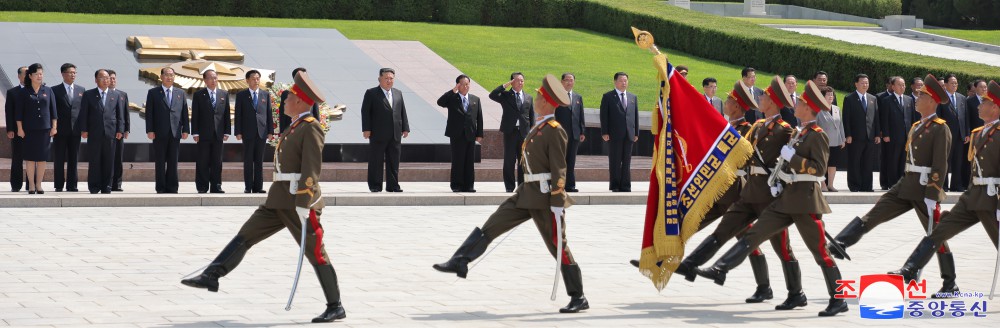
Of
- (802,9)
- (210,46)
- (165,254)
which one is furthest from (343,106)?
(802,9)

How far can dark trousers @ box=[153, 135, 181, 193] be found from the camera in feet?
53.4

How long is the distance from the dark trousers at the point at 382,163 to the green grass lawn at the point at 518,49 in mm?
A: 6784

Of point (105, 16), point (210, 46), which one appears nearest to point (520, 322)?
point (210, 46)

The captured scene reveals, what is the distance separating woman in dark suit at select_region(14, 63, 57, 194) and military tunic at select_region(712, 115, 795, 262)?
9001 mm

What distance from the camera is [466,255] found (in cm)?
909

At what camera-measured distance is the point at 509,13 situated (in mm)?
33594

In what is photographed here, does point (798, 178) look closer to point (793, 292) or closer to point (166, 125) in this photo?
point (793, 292)

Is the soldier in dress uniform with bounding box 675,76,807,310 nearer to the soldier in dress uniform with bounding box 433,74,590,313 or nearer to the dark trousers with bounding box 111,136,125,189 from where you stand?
the soldier in dress uniform with bounding box 433,74,590,313

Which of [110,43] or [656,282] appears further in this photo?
[110,43]

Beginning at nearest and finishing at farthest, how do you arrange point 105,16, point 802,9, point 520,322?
point 520,322 → point 105,16 → point 802,9

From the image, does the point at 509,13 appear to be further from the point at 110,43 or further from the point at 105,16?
the point at 110,43

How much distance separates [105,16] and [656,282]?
2269 centimetres

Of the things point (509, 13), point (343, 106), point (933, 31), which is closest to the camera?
point (343, 106)

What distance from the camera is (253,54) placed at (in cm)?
2295
